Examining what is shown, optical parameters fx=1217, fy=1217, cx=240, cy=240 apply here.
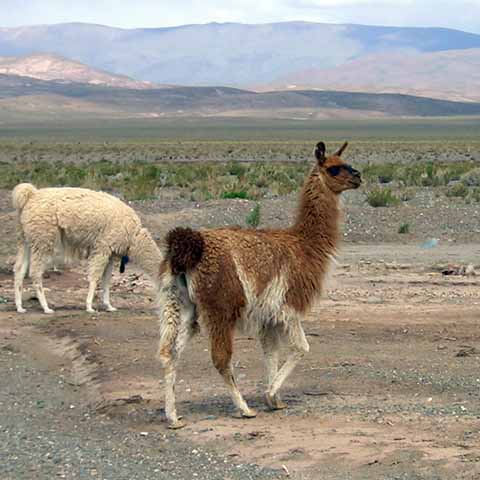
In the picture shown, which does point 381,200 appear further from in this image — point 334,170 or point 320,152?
point 320,152

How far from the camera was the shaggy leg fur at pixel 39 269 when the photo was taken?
14695 millimetres

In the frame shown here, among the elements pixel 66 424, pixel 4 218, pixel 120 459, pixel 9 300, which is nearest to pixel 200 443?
pixel 120 459

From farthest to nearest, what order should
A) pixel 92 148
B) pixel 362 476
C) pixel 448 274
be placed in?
pixel 92 148, pixel 448 274, pixel 362 476

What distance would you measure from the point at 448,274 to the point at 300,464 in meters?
10.0

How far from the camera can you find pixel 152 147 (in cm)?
7188

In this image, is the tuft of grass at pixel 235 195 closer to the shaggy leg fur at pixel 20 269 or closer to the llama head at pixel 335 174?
the shaggy leg fur at pixel 20 269

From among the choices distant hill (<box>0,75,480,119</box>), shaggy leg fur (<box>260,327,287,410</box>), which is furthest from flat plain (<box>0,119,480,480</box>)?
distant hill (<box>0,75,480,119</box>)

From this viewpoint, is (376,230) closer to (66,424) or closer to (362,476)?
(66,424)

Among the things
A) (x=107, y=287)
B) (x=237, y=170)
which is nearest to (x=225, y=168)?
(x=237, y=170)

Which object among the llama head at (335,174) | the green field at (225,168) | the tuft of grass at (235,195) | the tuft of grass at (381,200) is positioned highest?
the llama head at (335,174)

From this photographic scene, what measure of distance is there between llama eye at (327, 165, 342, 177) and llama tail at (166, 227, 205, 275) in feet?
4.89

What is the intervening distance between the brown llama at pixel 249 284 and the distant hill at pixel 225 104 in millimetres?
150542

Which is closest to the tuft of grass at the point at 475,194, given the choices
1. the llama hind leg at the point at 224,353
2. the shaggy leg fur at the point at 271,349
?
the shaggy leg fur at the point at 271,349

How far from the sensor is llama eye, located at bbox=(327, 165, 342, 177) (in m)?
9.94
